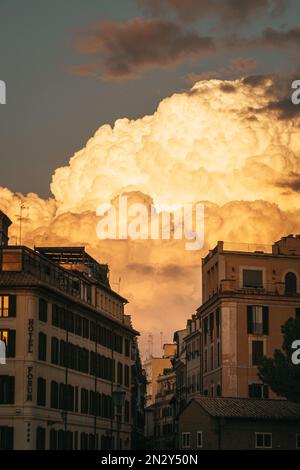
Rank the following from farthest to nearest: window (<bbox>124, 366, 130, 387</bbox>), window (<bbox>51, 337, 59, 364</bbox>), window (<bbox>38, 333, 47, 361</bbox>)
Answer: window (<bbox>124, 366, 130, 387</bbox>)
window (<bbox>51, 337, 59, 364</bbox>)
window (<bbox>38, 333, 47, 361</bbox>)

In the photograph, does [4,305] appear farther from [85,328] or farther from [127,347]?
[127,347]

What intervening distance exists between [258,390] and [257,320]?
8.53 m

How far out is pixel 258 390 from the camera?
151 m

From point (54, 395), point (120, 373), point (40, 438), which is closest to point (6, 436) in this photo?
point (40, 438)

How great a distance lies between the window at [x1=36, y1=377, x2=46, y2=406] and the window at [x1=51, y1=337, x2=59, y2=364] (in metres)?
4.12

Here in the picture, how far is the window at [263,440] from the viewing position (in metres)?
131

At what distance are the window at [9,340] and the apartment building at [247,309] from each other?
36.7 metres

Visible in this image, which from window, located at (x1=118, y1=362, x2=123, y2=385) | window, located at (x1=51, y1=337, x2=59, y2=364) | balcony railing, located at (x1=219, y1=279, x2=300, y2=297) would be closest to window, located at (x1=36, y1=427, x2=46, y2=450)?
window, located at (x1=51, y1=337, x2=59, y2=364)

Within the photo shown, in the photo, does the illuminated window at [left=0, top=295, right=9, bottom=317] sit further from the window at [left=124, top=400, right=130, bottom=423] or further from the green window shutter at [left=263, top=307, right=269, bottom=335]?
the window at [left=124, top=400, right=130, bottom=423]

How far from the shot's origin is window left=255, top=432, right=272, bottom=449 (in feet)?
431
